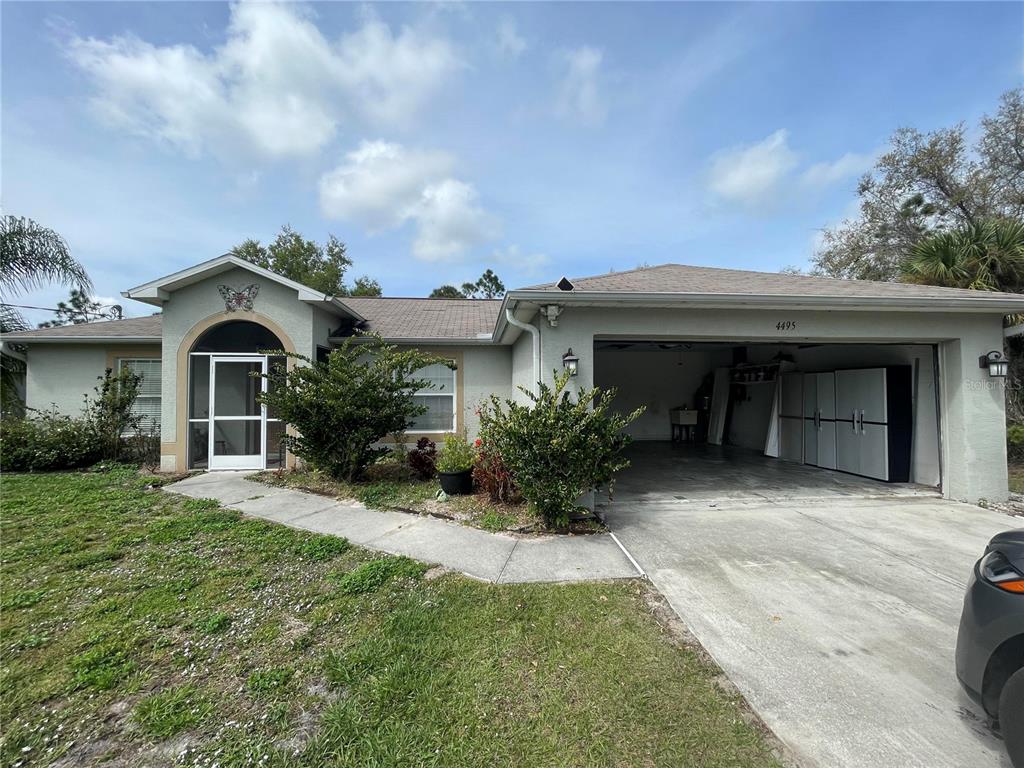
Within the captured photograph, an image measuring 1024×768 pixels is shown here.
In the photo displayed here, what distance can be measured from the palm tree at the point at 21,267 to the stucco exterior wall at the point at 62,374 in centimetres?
79

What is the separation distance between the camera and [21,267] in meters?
8.78

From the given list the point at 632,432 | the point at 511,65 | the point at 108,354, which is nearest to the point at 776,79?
the point at 511,65

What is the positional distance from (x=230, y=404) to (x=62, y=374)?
4.75 meters

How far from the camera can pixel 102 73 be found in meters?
6.81

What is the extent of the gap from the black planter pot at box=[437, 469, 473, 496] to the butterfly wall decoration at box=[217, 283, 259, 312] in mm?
5896

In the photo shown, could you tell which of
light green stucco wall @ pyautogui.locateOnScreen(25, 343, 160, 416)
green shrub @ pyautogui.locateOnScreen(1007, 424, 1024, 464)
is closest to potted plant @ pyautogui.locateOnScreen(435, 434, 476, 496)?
light green stucco wall @ pyautogui.locateOnScreen(25, 343, 160, 416)

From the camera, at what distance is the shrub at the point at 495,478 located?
20.7ft

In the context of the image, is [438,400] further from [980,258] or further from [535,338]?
[980,258]

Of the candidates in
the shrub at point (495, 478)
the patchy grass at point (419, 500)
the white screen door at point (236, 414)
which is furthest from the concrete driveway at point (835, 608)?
the white screen door at point (236, 414)

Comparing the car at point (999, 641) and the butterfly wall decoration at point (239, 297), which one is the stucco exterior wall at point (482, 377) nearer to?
the butterfly wall decoration at point (239, 297)

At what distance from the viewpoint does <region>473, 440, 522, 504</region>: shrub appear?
6.30 m

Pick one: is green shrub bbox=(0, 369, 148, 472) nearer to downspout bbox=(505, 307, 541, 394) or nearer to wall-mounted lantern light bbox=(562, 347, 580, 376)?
downspout bbox=(505, 307, 541, 394)

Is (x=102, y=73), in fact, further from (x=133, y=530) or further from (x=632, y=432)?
(x=632, y=432)

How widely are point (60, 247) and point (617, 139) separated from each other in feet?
41.4
